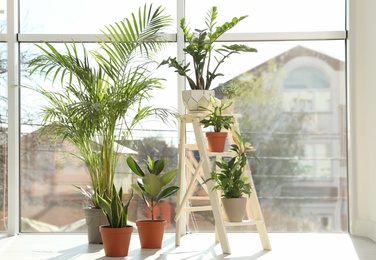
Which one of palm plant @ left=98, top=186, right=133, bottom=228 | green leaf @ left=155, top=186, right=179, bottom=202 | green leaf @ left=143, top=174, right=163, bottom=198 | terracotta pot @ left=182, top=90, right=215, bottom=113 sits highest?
terracotta pot @ left=182, top=90, right=215, bottom=113

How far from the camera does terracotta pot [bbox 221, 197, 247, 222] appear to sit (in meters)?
5.07

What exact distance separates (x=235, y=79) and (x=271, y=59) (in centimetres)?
36

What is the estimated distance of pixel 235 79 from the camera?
21.0 feet

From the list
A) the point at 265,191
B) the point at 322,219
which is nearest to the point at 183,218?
the point at 265,191

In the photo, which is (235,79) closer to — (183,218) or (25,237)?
(183,218)

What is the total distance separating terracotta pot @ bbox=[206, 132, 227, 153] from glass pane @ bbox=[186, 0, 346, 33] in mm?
1414

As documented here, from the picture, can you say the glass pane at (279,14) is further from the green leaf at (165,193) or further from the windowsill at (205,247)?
the windowsill at (205,247)

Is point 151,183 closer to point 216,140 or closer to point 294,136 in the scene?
A: point 216,140

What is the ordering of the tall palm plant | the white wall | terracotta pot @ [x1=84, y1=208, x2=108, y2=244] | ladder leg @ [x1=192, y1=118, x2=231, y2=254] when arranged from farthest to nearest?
the white wall < terracotta pot @ [x1=84, y1=208, x2=108, y2=244] < the tall palm plant < ladder leg @ [x1=192, y1=118, x2=231, y2=254]

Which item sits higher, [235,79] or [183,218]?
[235,79]

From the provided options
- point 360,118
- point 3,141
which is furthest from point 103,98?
point 360,118

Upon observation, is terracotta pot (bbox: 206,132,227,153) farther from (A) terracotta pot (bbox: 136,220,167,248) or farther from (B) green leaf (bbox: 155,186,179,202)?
(A) terracotta pot (bbox: 136,220,167,248)

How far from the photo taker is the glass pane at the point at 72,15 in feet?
21.1

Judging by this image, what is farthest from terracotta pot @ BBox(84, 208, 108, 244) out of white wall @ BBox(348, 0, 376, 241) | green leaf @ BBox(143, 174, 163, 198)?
white wall @ BBox(348, 0, 376, 241)
